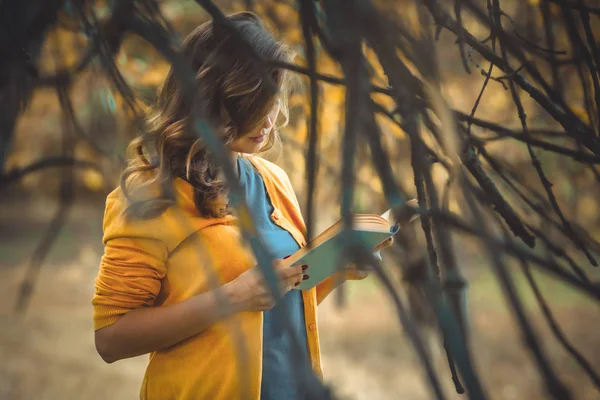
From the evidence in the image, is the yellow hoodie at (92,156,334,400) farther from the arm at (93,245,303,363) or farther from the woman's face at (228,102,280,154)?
the woman's face at (228,102,280,154)

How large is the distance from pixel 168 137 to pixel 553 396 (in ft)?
2.68

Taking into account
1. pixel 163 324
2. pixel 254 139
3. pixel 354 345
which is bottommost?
pixel 163 324

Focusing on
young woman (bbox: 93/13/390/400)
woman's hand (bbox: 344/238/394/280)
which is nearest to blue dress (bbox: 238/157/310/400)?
young woman (bbox: 93/13/390/400)

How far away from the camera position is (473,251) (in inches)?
292

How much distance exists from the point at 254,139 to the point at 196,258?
0.23m

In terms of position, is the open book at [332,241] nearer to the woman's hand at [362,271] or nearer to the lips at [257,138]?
the woman's hand at [362,271]

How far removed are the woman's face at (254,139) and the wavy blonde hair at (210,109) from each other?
0.04ft

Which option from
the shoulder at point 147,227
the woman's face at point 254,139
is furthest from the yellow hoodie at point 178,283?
the woman's face at point 254,139

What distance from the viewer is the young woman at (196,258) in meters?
1.09

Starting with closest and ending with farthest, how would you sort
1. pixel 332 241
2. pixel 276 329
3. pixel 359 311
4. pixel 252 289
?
pixel 332 241
pixel 252 289
pixel 276 329
pixel 359 311

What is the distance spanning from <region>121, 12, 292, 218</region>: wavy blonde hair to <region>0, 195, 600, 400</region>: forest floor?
2752 mm

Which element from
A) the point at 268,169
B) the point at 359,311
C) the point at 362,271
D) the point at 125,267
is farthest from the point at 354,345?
the point at 125,267

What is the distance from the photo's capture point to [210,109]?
1.15m

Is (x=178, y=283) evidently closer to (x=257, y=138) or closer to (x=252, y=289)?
(x=252, y=289)
